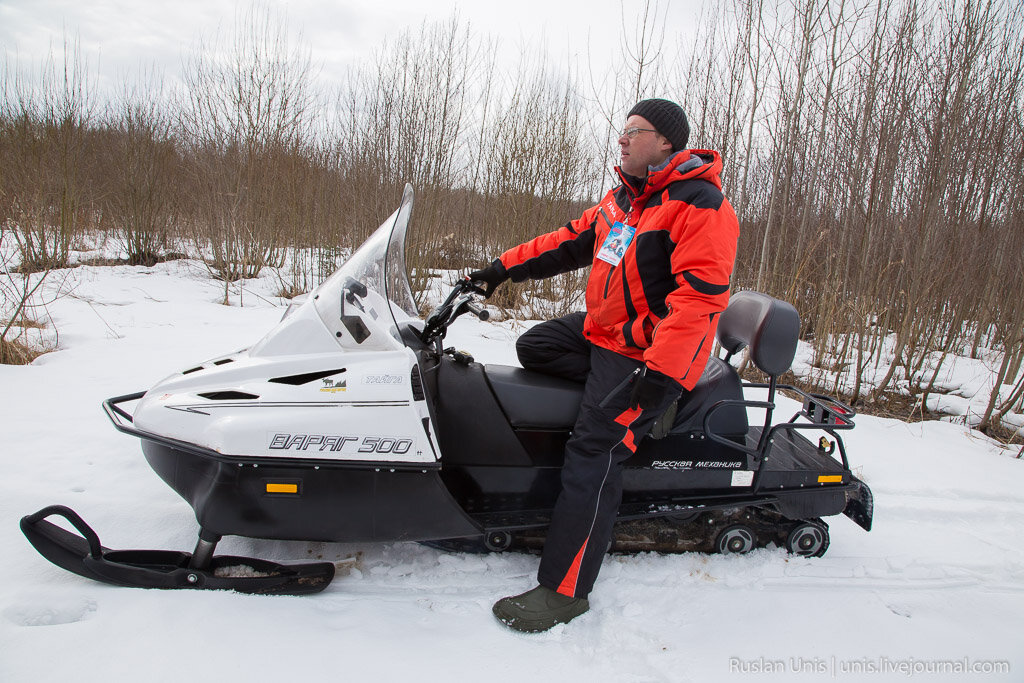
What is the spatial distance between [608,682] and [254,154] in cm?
913

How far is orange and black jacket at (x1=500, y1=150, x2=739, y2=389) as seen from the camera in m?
1.87

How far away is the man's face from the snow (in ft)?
5.32

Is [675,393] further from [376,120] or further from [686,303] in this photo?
[376,120]

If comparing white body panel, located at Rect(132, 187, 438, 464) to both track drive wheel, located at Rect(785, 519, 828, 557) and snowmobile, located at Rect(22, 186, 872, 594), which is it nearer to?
snowmobile, located at Rect(22, 186, 872, 594)

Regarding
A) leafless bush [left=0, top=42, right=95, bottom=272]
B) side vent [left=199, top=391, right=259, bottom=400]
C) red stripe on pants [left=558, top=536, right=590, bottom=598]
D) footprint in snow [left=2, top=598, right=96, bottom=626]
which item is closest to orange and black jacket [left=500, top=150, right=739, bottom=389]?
red stripe on pants [left=558, top=536, right=590, bottom=598]

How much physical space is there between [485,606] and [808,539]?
1.52m

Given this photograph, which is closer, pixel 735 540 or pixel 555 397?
pixel 555 397

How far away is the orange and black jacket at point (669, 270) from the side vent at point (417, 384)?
72cm

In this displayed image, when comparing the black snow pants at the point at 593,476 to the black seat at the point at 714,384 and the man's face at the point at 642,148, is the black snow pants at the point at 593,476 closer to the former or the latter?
the black seat at the point at 714,384

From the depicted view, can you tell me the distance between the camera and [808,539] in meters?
2.53

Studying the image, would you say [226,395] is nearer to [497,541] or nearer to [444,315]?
[444,315]

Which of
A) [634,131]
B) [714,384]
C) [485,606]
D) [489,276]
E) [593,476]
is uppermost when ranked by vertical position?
[634,131]

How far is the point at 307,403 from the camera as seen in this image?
1.93 meters

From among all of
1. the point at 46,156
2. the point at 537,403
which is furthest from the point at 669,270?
the point at 46,156
